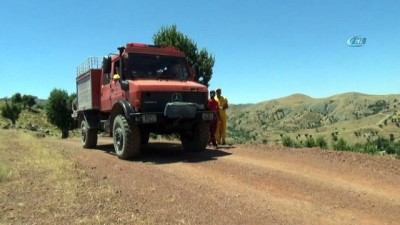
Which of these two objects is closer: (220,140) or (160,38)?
(220,140)

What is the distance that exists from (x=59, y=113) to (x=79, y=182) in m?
48.3

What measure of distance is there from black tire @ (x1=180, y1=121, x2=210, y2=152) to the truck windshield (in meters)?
1.44

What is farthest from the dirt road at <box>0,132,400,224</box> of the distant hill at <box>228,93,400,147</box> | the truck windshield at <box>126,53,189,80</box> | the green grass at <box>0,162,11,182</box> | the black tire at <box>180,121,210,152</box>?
the distant hill at <box>228,93,400,147</box>

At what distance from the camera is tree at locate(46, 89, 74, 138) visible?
177 feet

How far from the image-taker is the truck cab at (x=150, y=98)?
1079 cm

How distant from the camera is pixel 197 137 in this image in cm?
1220

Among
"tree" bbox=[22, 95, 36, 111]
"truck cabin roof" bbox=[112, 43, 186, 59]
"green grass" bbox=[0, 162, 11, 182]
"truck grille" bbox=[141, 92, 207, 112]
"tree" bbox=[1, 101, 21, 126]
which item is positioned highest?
"tree" bbox=[22, 95, 36, 111]

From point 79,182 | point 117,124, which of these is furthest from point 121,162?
point 79,182

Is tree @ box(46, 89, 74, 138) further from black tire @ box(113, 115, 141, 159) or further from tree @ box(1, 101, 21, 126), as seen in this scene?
black tire @ box(113, 115, 141, 159)

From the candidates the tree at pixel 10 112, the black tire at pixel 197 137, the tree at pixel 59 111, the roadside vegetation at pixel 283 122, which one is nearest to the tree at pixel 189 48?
the roadside vegetation at pixel 283 122

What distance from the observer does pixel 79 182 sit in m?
8.03

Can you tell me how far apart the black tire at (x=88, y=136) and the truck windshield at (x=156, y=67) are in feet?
14.5

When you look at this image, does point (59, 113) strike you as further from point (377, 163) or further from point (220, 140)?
point (377, 163)

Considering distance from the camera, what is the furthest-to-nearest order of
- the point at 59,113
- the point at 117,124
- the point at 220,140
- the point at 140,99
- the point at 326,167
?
1. the point at 59,113
2. the point at 220,140
3. the point at 117,124
4. the point at 140,99
5. the point at 326,167
